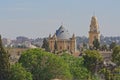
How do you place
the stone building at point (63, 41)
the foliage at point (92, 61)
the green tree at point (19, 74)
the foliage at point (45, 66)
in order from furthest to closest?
the stone building at point (63, 41) < the foliage at point (92, 61) < the foliage at point (45, 66) < the green tree at point (19, 74)

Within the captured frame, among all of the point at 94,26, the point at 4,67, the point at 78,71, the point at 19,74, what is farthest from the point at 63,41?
the point at 19,74

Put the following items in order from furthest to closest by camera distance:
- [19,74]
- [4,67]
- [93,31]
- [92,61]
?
[93,31]
[92,61]
[4,67]
[19,74]

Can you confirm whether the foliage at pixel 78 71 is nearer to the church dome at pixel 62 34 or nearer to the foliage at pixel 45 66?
the foliage at pixel 45 66

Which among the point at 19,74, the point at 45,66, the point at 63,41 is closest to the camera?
the point at 19,74

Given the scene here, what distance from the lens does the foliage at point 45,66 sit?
60.0m

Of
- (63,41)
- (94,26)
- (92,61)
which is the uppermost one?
(94,26)

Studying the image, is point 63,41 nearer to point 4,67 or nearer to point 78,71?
point 78,71

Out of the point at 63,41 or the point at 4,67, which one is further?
the point at 63,41

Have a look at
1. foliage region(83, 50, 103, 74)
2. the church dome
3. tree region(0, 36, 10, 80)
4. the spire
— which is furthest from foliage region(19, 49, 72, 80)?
the spire

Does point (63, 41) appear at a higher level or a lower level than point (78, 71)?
higher

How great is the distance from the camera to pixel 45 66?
199ft

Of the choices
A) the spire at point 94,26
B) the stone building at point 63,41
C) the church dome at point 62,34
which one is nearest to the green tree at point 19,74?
the stone building at point 63,41

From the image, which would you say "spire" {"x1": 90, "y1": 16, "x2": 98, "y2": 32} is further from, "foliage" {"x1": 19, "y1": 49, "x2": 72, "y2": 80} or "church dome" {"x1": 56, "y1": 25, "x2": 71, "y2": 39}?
"foliage" {"x1": 19, "y1": 49, "x2": 72, "y2": 80}

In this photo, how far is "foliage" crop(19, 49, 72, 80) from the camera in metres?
60.0
